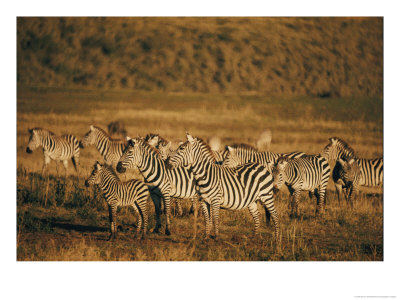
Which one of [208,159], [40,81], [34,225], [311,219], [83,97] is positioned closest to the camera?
[208,159]

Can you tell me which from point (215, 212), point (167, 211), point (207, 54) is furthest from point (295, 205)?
point (207, 54)

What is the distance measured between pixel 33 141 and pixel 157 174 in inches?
162

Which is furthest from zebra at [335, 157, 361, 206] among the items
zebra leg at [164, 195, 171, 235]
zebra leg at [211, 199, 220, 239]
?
zebra leg at [164, 195, 171, 235]

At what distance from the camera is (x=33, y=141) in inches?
455

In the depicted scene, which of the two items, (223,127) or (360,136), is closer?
(360,136)

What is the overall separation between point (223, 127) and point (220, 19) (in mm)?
7613

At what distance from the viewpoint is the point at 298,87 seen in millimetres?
14820

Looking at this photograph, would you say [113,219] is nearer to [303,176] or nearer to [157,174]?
[157,174]

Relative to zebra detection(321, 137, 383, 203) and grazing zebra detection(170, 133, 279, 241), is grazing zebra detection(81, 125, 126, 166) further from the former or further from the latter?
zebra detection(321, 137, 383, 203)

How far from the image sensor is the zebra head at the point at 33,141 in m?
11.5

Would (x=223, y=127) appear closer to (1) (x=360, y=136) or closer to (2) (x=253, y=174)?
(1) (x=360, y=136)

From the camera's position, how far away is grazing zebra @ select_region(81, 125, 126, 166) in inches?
479

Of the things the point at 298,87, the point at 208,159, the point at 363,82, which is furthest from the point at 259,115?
the point at 208,159

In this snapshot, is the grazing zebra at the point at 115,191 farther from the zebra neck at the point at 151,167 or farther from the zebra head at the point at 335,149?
the zebra head at the point at 335,149
